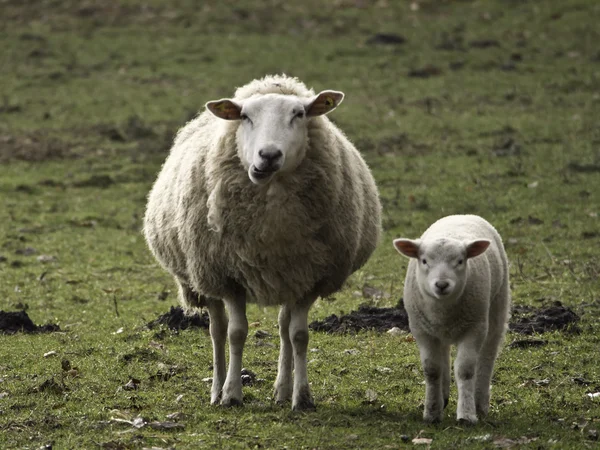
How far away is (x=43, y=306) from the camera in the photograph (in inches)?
461

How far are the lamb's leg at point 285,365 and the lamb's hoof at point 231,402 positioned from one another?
31cm

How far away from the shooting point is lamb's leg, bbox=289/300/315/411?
7605 mm

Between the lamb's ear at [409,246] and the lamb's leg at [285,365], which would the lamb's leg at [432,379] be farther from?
the lamb's leg at [285,365]

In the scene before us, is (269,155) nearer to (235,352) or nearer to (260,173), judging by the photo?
(260,173)

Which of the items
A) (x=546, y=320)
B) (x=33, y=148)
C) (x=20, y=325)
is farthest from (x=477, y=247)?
(x=33, y=148)

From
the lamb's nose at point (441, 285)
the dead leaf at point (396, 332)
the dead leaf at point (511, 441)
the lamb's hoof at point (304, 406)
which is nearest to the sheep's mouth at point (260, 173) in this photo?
the lamb's nose at point (441, 285)

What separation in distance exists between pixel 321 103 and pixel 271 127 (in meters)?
0.58

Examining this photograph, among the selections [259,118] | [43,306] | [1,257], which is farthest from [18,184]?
[259,118]

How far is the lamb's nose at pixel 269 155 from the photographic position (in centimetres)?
724

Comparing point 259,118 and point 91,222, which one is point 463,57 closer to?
point 91,222

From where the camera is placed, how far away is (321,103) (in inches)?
310

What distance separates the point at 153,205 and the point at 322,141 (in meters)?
1.95

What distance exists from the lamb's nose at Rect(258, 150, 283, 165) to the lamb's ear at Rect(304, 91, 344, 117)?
2.37 feet

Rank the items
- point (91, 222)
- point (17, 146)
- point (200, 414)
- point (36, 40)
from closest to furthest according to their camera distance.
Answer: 1. point (200, 414)
2. point (91, 222)
3. point (17, 146)
4. point (36, 40)
